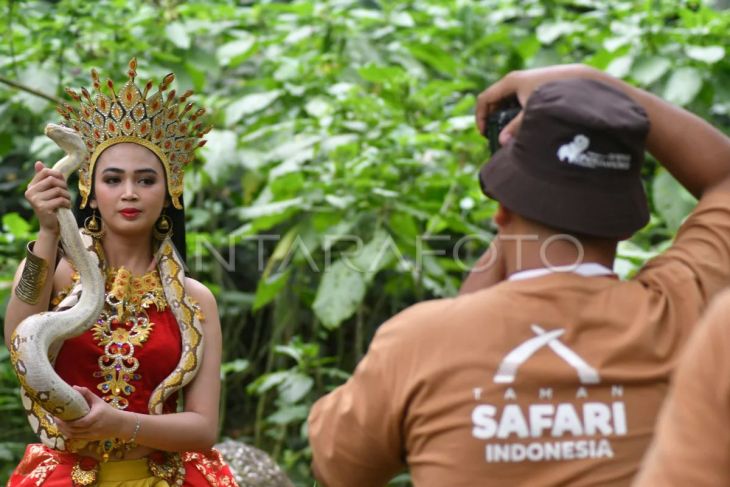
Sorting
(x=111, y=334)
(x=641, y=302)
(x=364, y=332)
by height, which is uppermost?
(x=641, y=302)

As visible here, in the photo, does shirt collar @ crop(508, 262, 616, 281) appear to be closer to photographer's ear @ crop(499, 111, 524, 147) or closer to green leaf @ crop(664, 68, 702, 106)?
photographer's ear @ crop(499, 111, 524, 147)

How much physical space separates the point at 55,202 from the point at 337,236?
287 cm

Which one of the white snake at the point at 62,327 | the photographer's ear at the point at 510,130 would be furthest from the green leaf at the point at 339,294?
the photographer's ear at the point at 510,130

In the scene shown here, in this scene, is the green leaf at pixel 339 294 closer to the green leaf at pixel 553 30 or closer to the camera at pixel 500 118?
the green leaf at pixel 553 30

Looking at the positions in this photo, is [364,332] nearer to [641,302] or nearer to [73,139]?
[73,139]

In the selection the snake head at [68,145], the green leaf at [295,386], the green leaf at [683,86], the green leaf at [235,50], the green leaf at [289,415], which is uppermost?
the snake head at [68,145]

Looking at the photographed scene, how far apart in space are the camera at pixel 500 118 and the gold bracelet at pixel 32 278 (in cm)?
122

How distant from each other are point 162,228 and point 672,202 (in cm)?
286

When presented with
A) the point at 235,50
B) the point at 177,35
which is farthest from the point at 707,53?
the point at 177,35

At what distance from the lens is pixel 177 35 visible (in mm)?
5957

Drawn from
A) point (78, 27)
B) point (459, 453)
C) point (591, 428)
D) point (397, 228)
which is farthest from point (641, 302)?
point (78, 27)

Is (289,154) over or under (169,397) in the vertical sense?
under

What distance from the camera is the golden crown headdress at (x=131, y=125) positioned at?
10.6 feet

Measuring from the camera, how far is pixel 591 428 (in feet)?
6.45
